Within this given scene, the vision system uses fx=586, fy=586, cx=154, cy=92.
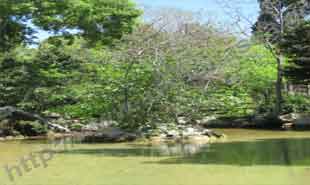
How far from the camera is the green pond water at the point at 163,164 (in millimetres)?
8125

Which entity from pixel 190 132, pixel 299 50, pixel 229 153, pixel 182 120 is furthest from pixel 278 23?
pixel 229 153

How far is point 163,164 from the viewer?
388 inches

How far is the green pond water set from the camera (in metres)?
8.12

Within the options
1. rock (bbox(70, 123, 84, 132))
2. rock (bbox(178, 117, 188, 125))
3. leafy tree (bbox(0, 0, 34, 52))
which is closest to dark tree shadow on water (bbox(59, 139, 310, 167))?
rock (bbox(178, 117, 188, 125))

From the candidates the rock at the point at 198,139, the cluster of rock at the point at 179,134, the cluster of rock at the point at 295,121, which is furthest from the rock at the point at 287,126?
the rock at the point at 198,139

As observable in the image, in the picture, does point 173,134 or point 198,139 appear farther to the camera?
point 173,134

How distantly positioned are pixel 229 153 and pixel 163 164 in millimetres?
2159

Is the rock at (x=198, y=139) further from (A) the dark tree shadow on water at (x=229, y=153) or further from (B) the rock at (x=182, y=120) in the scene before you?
(A) the dark tree shadow on water at (x=229, y=153)

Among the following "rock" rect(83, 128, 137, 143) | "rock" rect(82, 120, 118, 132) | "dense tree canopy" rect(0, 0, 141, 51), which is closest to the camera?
"rock" rect(83, 128, 137, 143)

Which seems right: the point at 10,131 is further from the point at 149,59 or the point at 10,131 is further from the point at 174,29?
the point at 174,29

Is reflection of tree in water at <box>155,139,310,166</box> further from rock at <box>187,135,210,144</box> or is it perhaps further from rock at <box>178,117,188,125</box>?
rock at <box>178,117,188,125</box>

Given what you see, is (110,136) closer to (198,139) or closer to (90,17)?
(198,139)

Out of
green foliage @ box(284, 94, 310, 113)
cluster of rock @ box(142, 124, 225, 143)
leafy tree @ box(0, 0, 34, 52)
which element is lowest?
cluster of rock @ box(142, 124, 225, 143)

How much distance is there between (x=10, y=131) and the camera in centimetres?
1794
